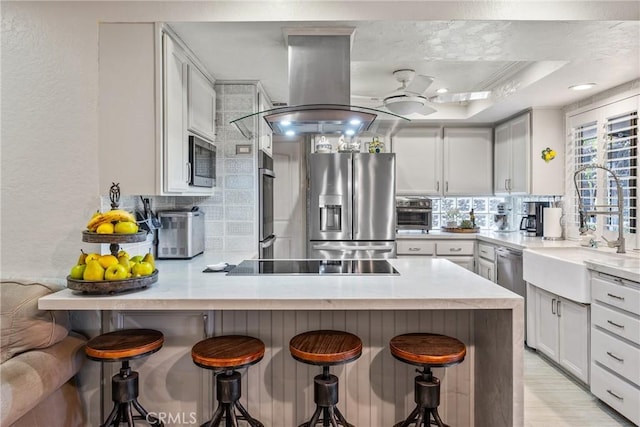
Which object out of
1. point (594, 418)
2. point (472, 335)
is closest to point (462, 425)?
point (472, 335)

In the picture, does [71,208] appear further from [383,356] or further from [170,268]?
[383,356]

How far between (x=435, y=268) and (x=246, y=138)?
1.79 meters

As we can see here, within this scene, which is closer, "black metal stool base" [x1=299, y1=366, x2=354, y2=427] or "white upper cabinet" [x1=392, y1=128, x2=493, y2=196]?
"black metal stool base" [x1=299, y1=366, x2=354, y2=427]

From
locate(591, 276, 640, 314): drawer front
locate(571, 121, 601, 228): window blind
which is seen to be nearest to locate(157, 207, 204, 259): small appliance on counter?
locate(591, 276, 640, 314): drawer front

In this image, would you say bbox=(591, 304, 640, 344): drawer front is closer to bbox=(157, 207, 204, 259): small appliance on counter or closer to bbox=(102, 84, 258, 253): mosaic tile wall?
bbox=(102, 84, 258, 253): mosaic tile wall

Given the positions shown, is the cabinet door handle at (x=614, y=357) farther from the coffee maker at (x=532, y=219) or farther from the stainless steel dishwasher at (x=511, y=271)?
the coffee maker at (x=532, y=219)

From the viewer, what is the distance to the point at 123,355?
1.68 metres

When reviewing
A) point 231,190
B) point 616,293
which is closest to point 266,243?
point 231,190

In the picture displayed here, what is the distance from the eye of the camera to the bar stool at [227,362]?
1.66 m

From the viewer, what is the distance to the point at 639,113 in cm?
298

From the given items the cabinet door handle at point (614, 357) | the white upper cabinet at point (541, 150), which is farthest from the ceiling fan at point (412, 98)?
the cabinet door handle at point (614, 357)

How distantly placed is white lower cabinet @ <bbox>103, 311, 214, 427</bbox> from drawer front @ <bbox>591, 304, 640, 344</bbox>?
7.62ft

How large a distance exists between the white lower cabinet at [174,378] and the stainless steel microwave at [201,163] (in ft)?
3.25

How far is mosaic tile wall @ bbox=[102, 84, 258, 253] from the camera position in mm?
3234
